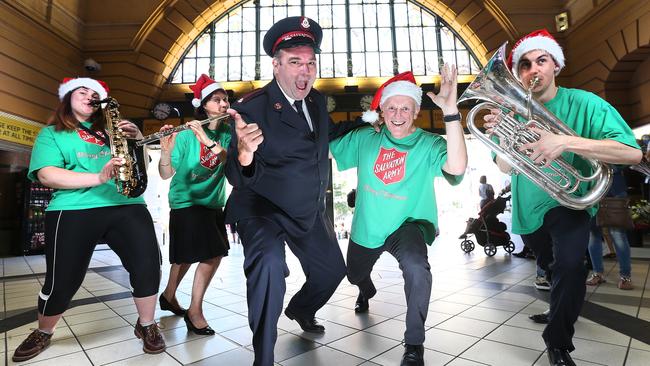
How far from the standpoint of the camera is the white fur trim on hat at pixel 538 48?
2066 mm

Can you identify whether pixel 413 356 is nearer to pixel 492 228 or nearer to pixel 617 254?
pixel 617 254

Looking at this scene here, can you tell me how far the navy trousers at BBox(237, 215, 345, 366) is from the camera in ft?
5.01

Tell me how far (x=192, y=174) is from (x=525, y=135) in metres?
2.28

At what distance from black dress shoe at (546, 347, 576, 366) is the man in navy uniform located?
1.21 meters

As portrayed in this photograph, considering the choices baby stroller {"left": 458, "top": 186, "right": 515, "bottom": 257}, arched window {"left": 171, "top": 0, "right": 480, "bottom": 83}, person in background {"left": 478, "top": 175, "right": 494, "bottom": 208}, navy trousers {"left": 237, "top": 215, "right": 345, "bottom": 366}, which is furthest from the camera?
arched window {"left": 171, "top": 0, "right": 480, "bottom": 83}

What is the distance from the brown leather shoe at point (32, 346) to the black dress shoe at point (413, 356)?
2.31 metres

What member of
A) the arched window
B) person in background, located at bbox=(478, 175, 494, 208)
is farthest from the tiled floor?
the arched window

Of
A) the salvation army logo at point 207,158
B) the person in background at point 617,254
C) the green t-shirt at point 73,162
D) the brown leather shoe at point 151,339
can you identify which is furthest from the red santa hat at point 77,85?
the person in background at point 617,254

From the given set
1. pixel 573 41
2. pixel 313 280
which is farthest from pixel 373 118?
pixel 573 41

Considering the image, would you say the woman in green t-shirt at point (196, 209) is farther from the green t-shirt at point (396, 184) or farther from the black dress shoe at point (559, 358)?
the black dress shoe at point (559, 358)

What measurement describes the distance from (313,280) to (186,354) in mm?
937

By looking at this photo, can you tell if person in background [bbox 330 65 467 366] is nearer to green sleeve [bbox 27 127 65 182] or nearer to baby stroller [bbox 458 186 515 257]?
green sleeve [bbox 27 127 65 182]

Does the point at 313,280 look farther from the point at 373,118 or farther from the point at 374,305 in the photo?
the point at 374,305

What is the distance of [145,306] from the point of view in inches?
85.9
